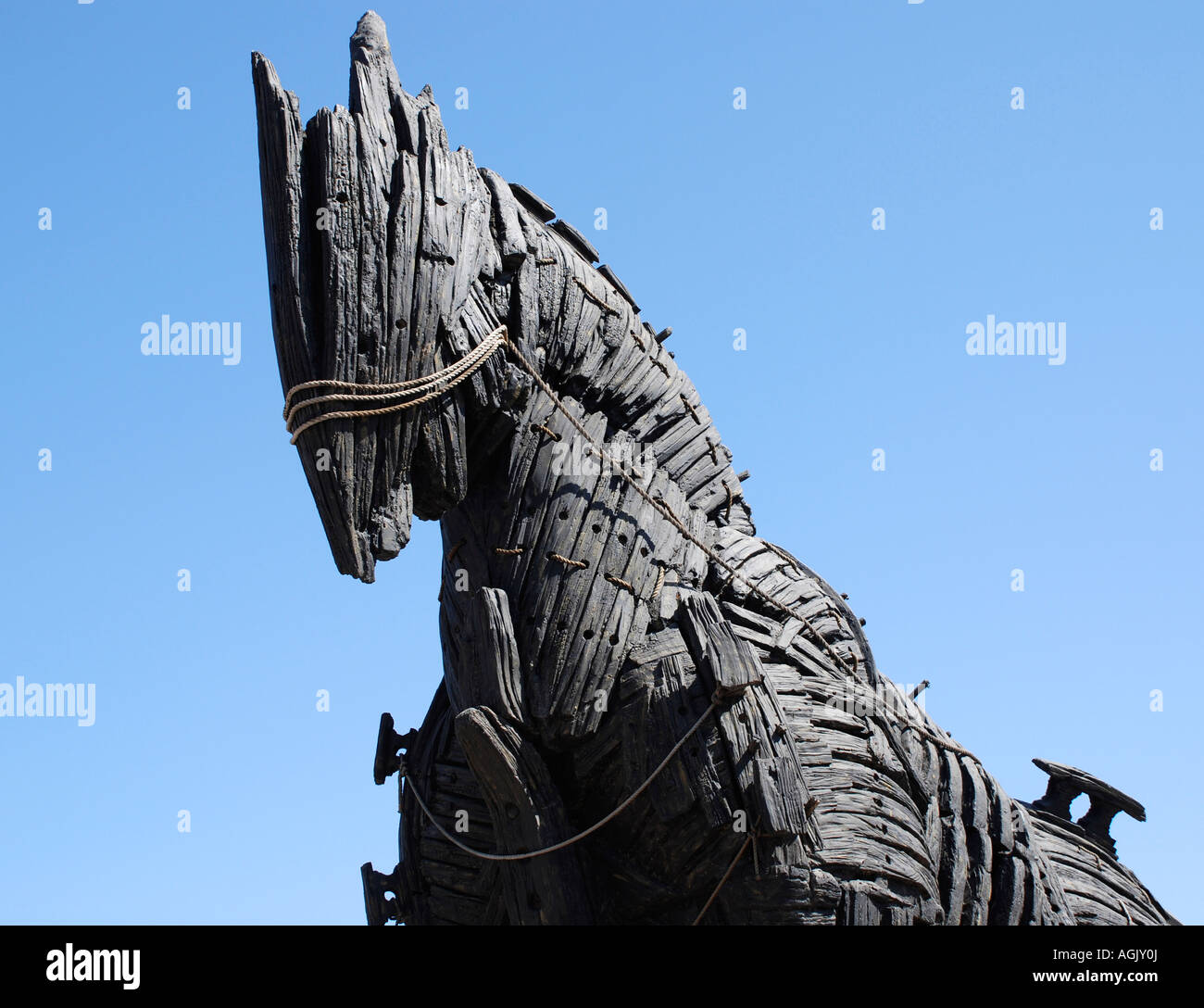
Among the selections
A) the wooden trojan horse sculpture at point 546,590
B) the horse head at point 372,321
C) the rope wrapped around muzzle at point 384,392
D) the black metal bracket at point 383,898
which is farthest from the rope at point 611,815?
the rope wrapped around muzzle at point 384,392

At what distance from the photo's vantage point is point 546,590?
5.27 m

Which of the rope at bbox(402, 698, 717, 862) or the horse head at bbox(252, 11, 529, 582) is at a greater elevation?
the horse head at bbox(252, 11, 529, 582)

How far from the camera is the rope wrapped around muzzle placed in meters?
5.02

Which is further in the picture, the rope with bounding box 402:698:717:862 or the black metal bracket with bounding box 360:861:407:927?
the black metal bracket with bounding box 360:861:407:927

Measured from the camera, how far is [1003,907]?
231 inches

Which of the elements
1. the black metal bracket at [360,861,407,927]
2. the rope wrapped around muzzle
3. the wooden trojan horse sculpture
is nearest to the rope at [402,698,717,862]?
the wooden trojan horse sculpture

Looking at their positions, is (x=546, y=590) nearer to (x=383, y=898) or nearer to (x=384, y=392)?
(x=384, y=392)

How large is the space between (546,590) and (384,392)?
88 cm

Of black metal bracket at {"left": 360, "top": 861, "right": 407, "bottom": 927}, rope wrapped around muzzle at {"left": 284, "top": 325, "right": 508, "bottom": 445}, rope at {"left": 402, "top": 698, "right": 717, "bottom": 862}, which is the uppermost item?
rope wrapped around muzzle at {"left": 284, "top": 325, "right": 508, "bottom": 445}

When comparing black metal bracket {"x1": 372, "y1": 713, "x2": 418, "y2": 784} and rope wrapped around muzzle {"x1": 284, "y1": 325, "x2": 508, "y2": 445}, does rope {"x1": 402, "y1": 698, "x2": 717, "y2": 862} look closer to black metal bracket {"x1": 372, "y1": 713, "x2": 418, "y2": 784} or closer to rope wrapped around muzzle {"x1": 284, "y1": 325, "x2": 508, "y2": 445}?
black metal bracket {"x1": 372, "y1": 713, "x2": 418, "y2": 784}

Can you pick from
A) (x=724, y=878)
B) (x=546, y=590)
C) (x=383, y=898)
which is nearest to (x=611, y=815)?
(x=724, y=878)

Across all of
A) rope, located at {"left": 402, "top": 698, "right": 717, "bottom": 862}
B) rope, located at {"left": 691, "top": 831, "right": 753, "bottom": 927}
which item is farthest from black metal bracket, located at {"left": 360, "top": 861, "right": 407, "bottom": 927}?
rope, located at {"left": 691, "top": 831, "right": 753, "bottom": 927}
